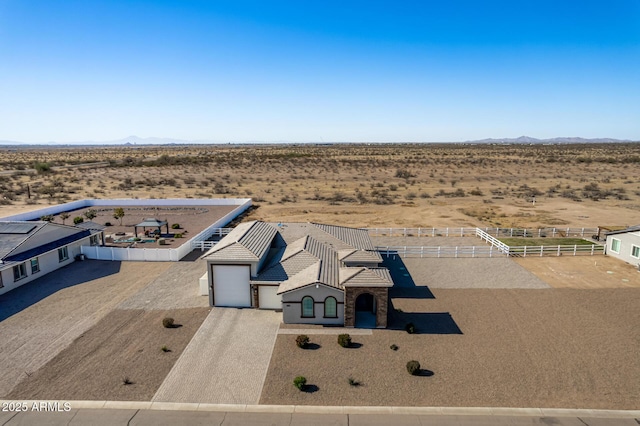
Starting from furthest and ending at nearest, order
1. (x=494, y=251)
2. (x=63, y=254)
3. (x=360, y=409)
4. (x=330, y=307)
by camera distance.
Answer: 1. (x=494, y=251)
2. (x=63, y=254)
3. (x=330, y=307)
4. (x=360, y=409)

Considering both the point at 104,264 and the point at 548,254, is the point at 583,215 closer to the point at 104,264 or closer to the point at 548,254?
the point at 548,254

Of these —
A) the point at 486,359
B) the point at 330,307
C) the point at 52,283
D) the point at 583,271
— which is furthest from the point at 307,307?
the point at 583,271

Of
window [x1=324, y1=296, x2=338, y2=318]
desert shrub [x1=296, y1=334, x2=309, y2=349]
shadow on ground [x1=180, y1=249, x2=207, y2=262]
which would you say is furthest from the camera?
shadow on ground [x1=180, y1=249, x2=207, y2=262]

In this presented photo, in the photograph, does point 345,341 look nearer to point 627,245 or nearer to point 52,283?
point 52,283

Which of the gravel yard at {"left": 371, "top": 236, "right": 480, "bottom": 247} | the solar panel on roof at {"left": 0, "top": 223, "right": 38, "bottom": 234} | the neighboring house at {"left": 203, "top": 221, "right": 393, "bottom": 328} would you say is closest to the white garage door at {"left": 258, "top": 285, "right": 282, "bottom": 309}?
the neighboring house at {"left": 203, "top": 221, "right": 393, "bottom": 328}

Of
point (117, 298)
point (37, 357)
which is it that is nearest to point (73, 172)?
point (117, 298)

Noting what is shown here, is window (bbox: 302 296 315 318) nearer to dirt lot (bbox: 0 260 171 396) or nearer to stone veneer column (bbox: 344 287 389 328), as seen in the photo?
stone veneer column (bbox: 344 287 389 328)

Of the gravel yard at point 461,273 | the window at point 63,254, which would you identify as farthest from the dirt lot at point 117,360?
the gravel yard at point 461,273
